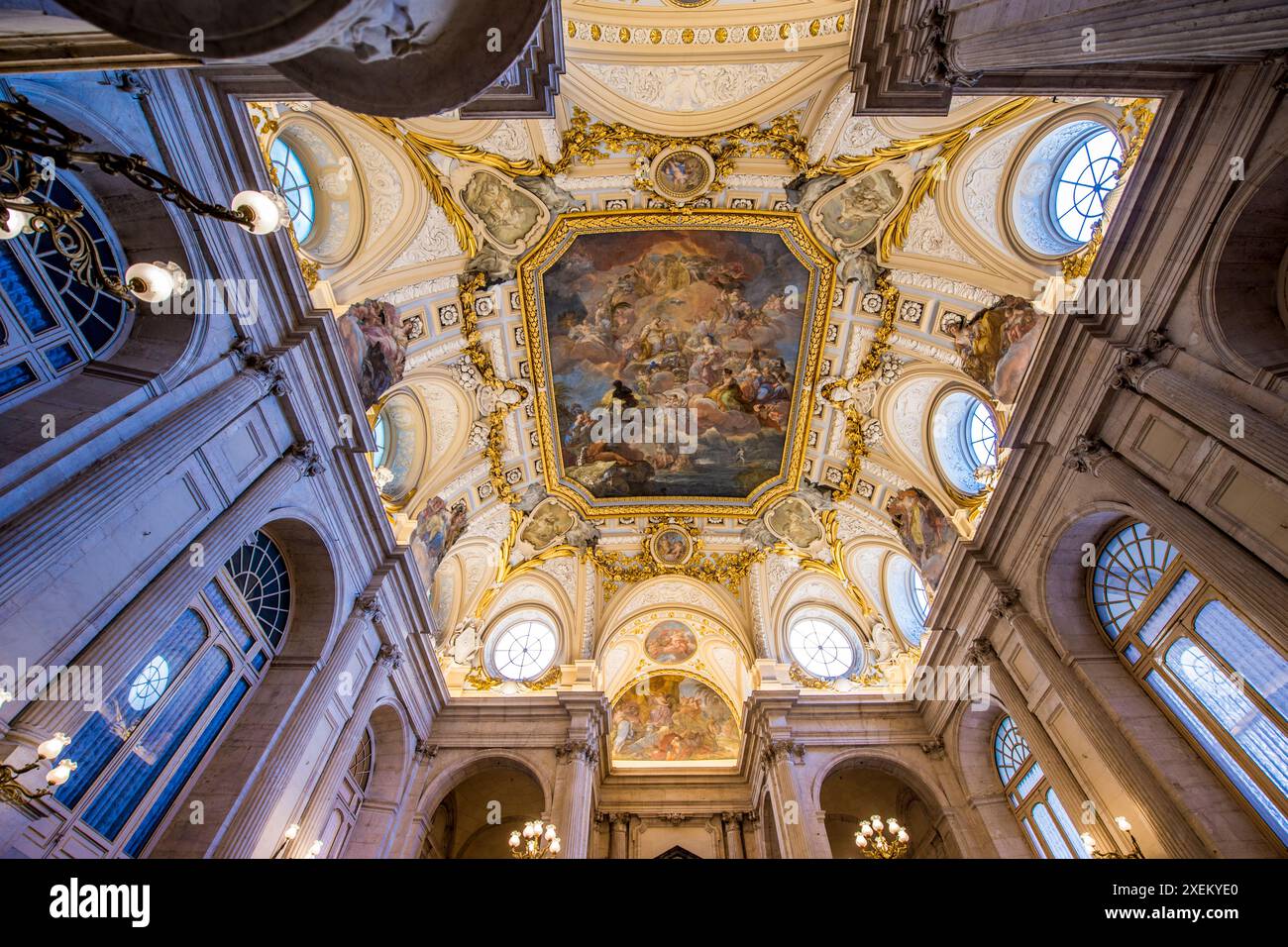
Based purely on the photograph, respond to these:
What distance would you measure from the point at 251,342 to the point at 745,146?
984 cm

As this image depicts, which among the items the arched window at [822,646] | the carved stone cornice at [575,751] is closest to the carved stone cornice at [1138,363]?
the arched window at [822,646]

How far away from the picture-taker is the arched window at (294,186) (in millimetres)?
10648

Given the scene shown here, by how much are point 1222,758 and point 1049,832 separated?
4.90m

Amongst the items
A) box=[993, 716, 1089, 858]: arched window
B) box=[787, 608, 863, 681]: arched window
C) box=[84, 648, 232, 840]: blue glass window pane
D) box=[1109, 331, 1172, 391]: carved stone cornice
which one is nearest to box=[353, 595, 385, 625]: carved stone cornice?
Answer: box=[84, 648, 232, 840]: blue glass window pane

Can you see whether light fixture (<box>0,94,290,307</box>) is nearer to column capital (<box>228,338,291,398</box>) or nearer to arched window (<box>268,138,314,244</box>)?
column capital (<box>228,338,291,398</box>)

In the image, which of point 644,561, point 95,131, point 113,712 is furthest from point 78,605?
point 644,561

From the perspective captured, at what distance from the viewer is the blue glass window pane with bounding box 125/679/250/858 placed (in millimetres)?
8570

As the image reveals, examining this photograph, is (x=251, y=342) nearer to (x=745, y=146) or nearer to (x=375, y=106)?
(x=375, y=106)

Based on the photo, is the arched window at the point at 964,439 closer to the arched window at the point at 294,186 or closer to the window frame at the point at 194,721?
the arched window at the point at 294,186

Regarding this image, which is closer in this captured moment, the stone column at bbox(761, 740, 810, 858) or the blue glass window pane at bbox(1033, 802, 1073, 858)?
the blue glass window pane at bbox(1033, 802, 1073, 858)

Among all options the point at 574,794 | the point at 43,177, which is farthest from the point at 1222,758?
the point at 43,177

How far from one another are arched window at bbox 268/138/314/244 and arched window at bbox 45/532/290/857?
224 inches

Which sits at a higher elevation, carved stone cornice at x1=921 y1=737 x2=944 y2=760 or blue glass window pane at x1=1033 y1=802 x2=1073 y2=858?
carved stone cornice at x1=921 y1=737 x2=944 y2=760
